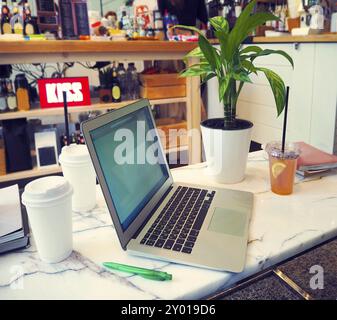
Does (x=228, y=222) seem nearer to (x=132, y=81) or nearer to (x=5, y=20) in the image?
(x=132, y=81)

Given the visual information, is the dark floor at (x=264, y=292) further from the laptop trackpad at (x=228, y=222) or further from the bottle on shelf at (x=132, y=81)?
the bottle on shelf at (x=132, y=81)

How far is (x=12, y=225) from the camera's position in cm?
63

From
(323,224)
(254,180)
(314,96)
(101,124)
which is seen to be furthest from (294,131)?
(101,124)

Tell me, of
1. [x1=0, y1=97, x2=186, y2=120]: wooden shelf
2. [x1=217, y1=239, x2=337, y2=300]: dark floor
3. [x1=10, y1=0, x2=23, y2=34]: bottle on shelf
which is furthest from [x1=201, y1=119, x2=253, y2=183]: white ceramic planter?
[x1=10, y1=0, x2=23, y2=34]: bottle on shelf

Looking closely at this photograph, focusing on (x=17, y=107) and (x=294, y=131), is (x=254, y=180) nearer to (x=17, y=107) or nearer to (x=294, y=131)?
(x=294, y=131)

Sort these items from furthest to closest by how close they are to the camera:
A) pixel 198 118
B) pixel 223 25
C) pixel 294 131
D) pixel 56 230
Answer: pixel 198 118 < pixel 294 131 < pixel 223 25 < pixel 56 230

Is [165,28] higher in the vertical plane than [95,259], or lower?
higher

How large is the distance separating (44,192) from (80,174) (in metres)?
0.20

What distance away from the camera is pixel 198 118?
8.21ft

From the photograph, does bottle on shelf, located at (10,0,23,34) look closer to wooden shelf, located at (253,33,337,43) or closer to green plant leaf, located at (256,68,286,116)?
wooden shelf, located at (253,33,337,43)

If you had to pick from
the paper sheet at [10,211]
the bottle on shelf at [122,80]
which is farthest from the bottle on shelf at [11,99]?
the paper sheet at [10,211]

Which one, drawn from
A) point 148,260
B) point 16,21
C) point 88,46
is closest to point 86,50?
point 88,46
